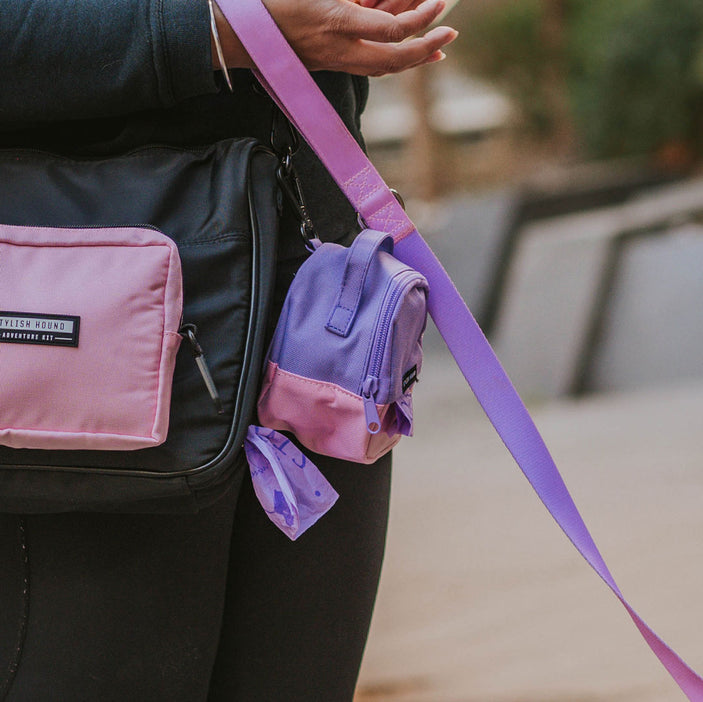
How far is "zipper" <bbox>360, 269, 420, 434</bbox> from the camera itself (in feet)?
2.83

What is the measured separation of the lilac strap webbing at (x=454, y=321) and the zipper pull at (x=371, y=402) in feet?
0.36

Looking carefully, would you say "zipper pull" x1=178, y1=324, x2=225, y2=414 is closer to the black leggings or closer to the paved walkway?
the black leggings

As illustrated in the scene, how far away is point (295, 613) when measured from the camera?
3.37 ft

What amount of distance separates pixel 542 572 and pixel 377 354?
2175mm

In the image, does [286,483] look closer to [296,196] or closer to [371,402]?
[371,402]

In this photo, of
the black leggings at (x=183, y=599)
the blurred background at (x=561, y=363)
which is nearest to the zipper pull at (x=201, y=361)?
the black leggings at (x=183, y=599)

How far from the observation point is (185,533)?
947 millimetres

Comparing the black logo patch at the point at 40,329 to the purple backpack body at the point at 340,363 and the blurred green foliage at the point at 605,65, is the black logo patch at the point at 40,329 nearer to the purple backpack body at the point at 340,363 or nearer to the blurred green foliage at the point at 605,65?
the purple backpack body at the point at 340,363

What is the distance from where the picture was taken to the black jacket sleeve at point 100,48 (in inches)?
33.3

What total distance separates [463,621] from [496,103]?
10.5 m

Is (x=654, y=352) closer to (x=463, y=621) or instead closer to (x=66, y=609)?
(x=463, y=621)

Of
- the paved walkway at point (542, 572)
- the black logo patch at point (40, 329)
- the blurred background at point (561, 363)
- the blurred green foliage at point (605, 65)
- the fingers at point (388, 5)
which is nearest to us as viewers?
the black logo patch at point (40, 329)

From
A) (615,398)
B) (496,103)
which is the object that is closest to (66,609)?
A: (615,398)

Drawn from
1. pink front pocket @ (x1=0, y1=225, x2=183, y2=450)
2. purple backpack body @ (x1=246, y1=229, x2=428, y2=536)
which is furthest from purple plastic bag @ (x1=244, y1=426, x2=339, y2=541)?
pink front pocket @ (x1=0, y1=225, x2=183, y2=450)
